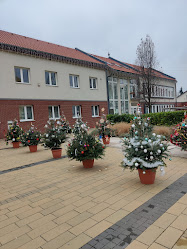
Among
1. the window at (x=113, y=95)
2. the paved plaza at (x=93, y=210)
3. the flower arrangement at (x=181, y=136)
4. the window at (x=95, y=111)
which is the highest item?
the window at (x=113, y=95)

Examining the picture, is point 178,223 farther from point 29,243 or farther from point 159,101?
point 159,101

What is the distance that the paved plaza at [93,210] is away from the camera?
2.34 metres

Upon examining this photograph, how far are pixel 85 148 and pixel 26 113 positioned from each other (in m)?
11.6

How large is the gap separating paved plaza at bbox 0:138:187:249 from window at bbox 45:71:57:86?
509 inches

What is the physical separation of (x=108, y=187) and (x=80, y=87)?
16.3m

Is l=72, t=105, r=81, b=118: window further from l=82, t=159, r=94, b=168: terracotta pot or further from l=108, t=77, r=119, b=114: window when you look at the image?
l=82, t=159, r=94, b=168: terracotta pot

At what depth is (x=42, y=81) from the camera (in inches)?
640

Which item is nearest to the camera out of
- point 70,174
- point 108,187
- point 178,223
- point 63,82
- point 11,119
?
point 178,223

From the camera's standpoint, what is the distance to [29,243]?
2344 millimetres

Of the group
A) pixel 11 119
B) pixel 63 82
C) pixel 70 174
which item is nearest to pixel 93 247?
pixel 70 174

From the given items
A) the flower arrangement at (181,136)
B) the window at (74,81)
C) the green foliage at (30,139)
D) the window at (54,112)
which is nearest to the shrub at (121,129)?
the green foliage at (30,139)

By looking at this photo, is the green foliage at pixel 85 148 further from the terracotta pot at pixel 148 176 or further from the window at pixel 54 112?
the window at pixel 54 112

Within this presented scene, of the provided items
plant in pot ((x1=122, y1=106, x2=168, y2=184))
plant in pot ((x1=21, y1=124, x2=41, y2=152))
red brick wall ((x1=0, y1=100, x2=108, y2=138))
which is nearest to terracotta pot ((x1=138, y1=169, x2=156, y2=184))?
plant in pot ((x1=122, y1=106, x2=168, y2=184))

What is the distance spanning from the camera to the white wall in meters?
14.0
